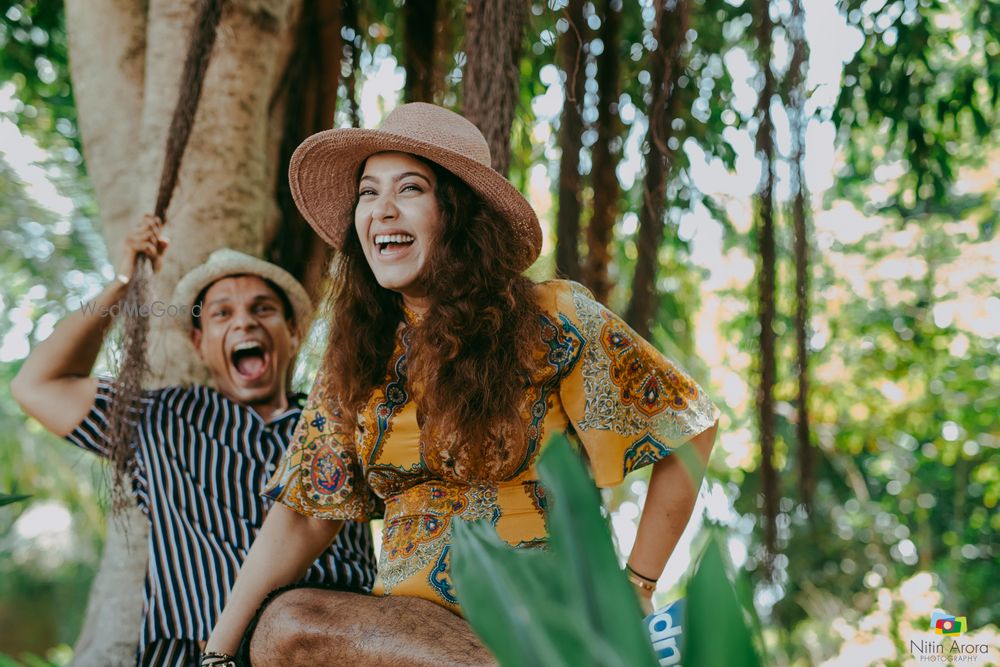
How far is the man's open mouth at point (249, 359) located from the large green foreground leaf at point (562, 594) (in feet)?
6.65

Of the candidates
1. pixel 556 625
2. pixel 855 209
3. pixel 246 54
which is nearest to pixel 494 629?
pixel 556 625

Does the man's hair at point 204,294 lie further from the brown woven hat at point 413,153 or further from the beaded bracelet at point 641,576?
the beaded bracelet at point 641,576

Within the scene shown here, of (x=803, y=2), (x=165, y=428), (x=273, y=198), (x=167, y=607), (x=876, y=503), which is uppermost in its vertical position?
(x=803, y=2)

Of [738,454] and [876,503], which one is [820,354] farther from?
[876,503]

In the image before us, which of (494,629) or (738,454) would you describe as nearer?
(494,629)

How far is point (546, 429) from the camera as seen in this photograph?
6.23 feet

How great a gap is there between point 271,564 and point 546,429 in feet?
1.96

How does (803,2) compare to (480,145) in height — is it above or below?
above

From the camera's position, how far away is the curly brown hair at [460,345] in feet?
5.97

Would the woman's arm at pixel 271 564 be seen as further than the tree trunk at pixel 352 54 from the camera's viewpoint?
No

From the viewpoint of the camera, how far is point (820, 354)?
289 inches

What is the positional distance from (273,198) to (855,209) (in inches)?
236

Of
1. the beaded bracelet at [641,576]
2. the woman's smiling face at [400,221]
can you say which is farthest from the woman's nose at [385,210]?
the beaded bracelet at [641,576]

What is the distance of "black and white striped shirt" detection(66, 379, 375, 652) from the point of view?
238cm
